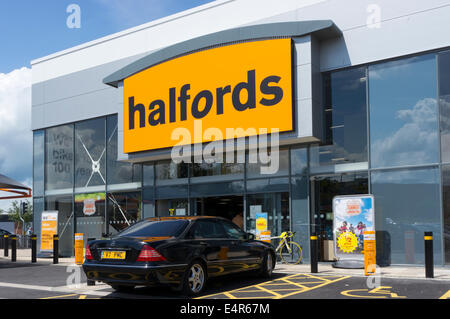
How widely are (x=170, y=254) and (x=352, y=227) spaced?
679cm

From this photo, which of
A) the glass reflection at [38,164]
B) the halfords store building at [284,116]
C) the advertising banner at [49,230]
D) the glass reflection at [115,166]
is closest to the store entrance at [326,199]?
the halfords store building at [284,116]

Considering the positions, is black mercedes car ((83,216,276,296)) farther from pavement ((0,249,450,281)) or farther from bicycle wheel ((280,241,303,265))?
bicycle wheel ((280,241,303,265))

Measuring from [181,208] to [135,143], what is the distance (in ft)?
9.09

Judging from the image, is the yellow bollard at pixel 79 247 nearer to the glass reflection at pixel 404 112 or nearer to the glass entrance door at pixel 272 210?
the glass entrance door at pixel 272 210

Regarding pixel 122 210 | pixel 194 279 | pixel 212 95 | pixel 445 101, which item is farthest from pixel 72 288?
pixel 445 101

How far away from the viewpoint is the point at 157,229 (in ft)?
A: 30.6

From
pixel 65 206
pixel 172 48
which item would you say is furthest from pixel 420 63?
pixel 65 206

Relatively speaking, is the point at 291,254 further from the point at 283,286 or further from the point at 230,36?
the point at 230,36

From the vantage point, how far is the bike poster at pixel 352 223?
44.2ft

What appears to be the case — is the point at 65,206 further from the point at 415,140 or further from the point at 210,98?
the point at 415,140

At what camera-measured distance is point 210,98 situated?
53.2 ft

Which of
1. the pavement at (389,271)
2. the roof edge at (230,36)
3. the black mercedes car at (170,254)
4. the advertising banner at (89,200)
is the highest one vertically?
the roof edge at (230,36)

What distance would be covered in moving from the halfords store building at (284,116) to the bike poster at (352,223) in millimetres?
654

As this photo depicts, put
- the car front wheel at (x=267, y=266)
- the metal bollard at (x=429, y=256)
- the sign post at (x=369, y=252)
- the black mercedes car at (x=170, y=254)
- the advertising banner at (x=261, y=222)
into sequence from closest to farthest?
the black mercedes car at (x=170, y=254), the metal bollard at (x=429, y=256), the car front wheel at (x=267, y=266), the sign post at (x=369, y=252), the advertising banner at (x=261, y=222)
